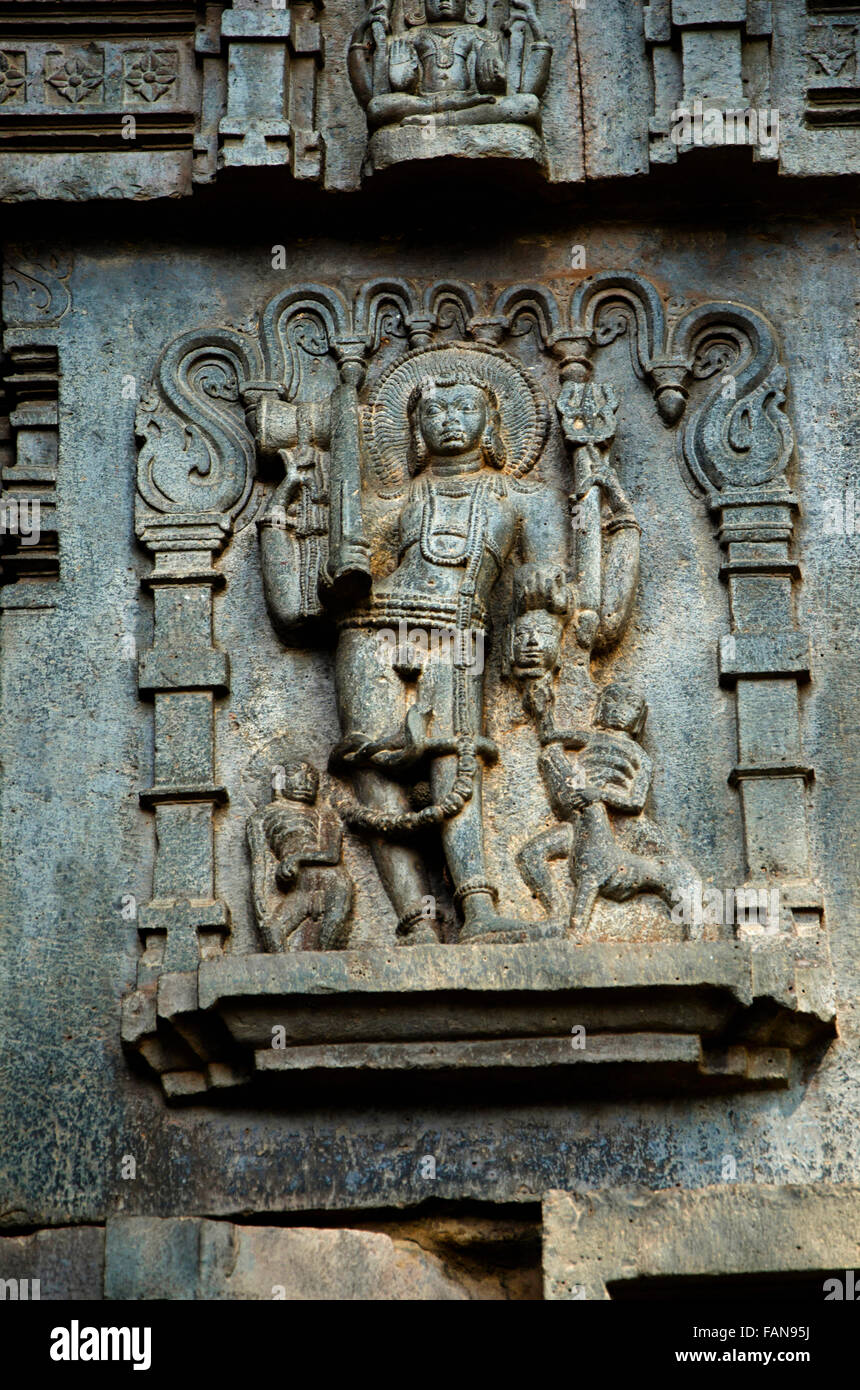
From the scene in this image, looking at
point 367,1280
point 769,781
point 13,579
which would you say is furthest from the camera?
point 13,579

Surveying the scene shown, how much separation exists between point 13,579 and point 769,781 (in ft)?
8.54

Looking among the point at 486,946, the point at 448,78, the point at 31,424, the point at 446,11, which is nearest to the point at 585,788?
the point at 486,946

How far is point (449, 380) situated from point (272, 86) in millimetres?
1215

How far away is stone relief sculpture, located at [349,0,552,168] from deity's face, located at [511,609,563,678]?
157cm

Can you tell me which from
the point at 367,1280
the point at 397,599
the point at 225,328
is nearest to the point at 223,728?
the point at 397,599

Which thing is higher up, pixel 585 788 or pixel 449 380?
pixel 449 380

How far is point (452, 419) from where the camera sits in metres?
7.97

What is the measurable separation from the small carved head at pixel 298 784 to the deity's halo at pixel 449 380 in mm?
1049

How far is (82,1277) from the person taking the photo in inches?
271

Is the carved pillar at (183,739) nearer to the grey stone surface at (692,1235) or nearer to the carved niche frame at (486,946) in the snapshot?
the carved niche frame at (486,946)

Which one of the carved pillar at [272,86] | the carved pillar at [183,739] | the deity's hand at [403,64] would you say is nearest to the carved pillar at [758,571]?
the deity's hand at [403,64]

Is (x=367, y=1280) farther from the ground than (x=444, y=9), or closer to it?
closer to it

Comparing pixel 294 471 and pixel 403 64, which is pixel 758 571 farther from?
pixel 403 64

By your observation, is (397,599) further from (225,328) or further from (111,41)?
(111,41)
